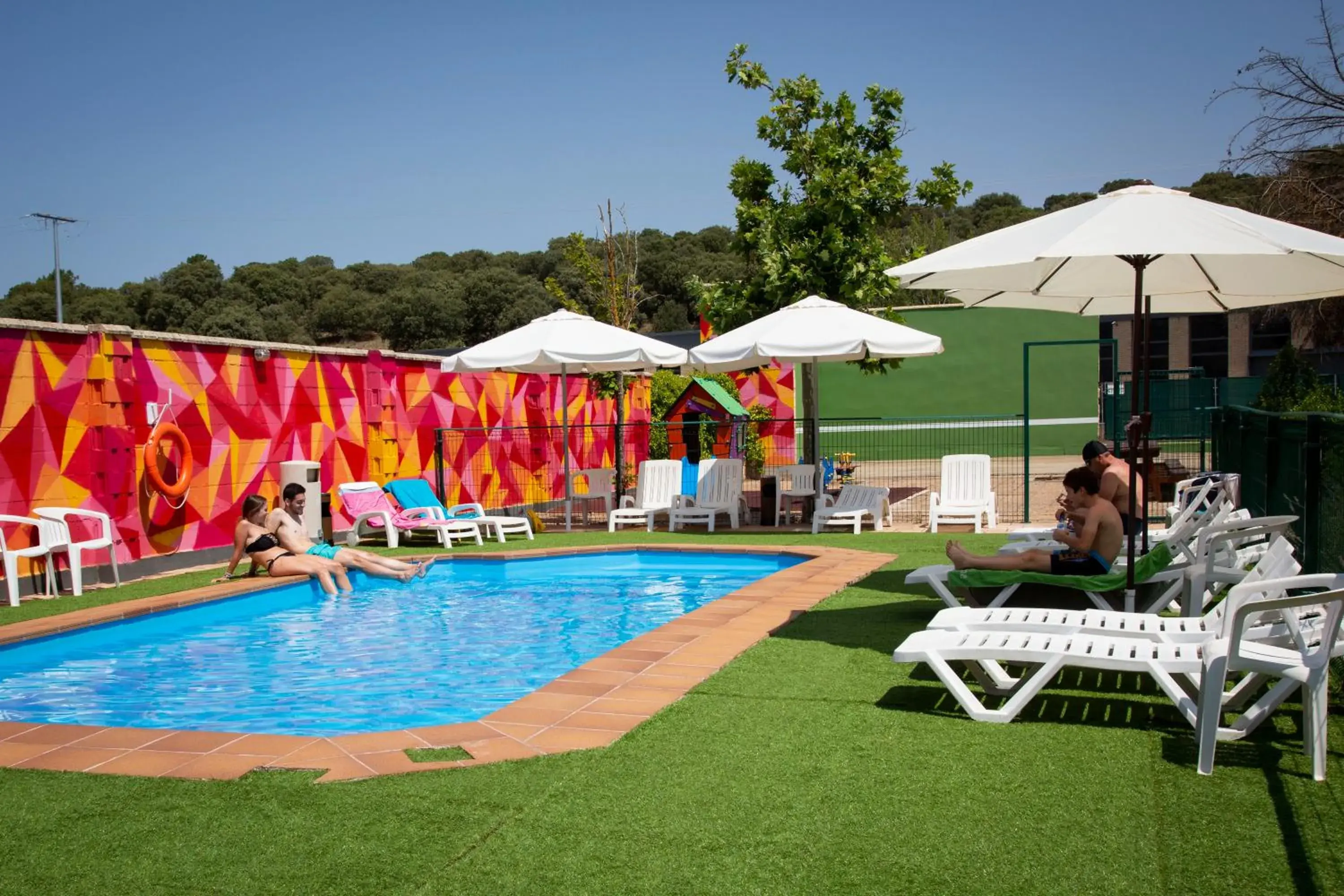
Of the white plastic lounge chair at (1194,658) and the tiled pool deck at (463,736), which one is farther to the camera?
the tiled pool deck at (463,736)

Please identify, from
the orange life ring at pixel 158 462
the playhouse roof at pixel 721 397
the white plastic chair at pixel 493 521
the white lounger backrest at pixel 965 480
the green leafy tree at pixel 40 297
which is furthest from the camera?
the green leafy tree at pixel 40 297

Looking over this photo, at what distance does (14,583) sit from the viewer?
346 inches

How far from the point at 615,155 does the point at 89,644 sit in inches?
791

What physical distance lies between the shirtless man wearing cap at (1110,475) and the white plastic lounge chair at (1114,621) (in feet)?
5.57

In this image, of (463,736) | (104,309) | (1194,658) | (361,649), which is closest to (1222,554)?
(1194,658)

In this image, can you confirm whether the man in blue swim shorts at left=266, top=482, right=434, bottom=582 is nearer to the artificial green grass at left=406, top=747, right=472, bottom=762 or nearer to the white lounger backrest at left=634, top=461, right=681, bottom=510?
the white lounger backrest at left=634, top=461, right=681, bottom=510

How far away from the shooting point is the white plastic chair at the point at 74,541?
9227 mm

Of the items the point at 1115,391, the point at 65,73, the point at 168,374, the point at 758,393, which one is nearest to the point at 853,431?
the point at 758,393

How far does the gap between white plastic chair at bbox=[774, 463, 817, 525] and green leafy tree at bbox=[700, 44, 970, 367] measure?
12.1 feet

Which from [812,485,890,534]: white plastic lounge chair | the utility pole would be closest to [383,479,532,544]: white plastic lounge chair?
[812,485,890,534]: white plastic lounge chair

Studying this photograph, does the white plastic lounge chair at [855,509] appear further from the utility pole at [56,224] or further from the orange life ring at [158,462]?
the utility pole at [56,224]

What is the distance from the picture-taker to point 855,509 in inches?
488

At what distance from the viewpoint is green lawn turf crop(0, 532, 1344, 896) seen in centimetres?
300

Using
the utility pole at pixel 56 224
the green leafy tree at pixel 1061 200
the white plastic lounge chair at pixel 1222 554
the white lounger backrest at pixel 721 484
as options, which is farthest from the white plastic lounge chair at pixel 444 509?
the utility pole at pixel 56 224
